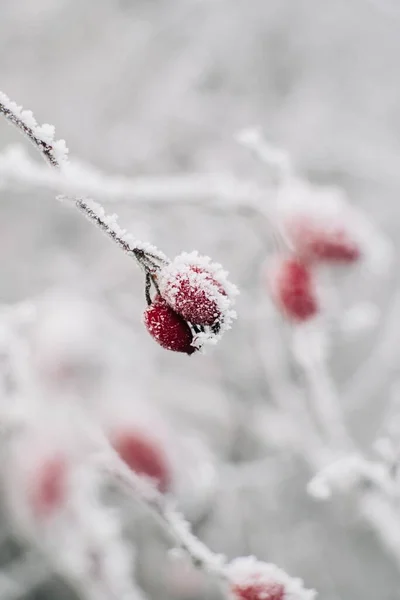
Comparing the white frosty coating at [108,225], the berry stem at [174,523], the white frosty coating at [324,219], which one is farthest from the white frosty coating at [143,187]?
the berry stem at [174,523]

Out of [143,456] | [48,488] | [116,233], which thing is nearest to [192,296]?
[116,233]

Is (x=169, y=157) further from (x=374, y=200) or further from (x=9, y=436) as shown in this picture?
(x=9, y=436)

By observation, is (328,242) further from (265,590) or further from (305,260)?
(265,590)

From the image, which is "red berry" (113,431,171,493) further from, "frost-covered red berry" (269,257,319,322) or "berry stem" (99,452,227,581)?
"frost-covered red berry" (269,257,319,322)

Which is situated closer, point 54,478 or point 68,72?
point 54,478

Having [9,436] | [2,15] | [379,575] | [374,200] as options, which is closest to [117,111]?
[2,15]

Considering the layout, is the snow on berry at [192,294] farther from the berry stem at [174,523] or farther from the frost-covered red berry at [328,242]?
the frost-covered red berry at [328,242]

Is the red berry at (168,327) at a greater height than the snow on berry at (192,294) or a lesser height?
lesser
